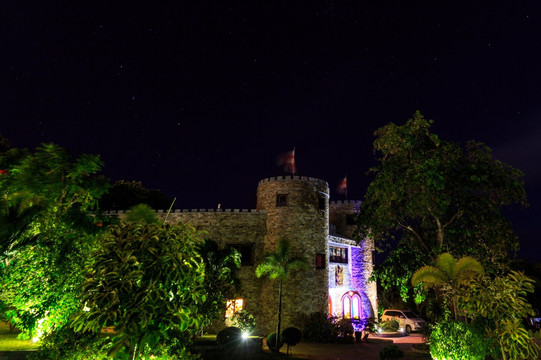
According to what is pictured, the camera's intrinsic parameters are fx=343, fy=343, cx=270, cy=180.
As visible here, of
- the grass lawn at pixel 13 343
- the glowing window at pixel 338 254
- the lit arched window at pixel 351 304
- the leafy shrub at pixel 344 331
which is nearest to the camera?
the grass lawn at pixel 13 343

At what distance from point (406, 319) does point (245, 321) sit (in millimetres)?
13270

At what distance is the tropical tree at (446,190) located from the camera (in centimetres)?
1656

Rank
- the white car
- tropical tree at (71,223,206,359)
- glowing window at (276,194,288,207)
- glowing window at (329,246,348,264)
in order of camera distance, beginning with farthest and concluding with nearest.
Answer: glowing window at (329,246,348,264)
the white car
glowing window at (276,194,288,207)
tropical tree at (71,223,206,359)

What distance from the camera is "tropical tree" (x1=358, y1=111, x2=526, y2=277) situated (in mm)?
16562

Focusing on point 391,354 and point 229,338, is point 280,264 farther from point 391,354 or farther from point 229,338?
point 391,354

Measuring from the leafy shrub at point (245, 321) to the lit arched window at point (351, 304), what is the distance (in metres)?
9.55

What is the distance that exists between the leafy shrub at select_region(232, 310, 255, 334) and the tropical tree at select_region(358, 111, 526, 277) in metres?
9.39

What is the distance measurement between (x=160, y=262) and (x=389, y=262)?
1803cm

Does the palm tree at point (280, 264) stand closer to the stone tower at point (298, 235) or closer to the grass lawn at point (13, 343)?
the stone tower at point (298, 235)

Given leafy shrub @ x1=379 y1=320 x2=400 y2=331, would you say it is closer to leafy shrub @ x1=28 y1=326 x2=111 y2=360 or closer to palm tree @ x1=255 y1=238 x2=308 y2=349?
palm tree @ x1=255 y1=238 x2=308 y2=349

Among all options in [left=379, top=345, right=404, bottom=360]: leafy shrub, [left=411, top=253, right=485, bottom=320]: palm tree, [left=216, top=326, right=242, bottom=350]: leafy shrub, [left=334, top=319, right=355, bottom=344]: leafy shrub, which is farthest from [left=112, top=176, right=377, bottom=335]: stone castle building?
[left=411, top=253, right=485, bottom=320]: palm tree

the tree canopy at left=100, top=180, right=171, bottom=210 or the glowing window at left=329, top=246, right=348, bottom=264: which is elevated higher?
the tree canopy at left=100, top=180, right=171, bottom=210

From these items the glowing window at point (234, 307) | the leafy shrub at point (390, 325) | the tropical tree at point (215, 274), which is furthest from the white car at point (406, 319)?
the tropical tree at point (215, 274)

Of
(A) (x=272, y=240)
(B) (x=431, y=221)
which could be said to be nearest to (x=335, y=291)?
(A) (x=272, y=240)
